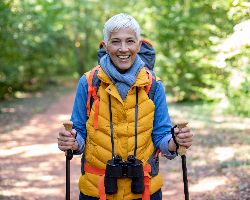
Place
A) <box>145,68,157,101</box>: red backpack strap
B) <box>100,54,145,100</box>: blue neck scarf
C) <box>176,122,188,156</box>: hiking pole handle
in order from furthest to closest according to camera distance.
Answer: <box>145,68,157,101</box>: red backpack strap
<box>100,54,145,100</box>: blue neck scarf
<box>176,122,188,156</box>: hiking pole handle

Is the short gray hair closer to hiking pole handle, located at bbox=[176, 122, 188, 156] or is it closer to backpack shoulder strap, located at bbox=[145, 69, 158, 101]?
backpack shoulder strap, located at bbox=[145, 69, 158, 101]

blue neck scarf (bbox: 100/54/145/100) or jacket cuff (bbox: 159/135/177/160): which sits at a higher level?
blue neck scarf (bbox: 100/54/145/100)

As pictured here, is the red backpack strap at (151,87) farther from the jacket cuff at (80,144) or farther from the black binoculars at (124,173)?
the jacket cuff at (80,144)

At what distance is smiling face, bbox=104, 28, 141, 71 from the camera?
2842 millimetres

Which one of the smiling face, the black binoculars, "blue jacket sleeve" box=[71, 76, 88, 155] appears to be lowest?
the black binoculars

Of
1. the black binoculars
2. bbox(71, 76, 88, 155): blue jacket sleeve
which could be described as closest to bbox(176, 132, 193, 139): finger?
the black binoculars

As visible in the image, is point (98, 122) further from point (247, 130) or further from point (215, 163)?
point (247, 130)

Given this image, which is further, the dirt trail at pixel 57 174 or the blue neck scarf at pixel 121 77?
the dirt trail at pixel 57 174

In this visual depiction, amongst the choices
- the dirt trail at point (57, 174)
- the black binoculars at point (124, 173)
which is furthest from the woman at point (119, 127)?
the dirt trail at point (57, 174)

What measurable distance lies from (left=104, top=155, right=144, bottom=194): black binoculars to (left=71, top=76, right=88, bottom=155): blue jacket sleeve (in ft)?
0.85

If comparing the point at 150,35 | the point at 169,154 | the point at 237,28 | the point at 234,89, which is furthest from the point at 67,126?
the point at 150,35

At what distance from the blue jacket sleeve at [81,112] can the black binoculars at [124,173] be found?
259 mm

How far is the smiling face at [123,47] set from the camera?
9.32ft

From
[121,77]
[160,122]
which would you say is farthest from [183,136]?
[121,77]
